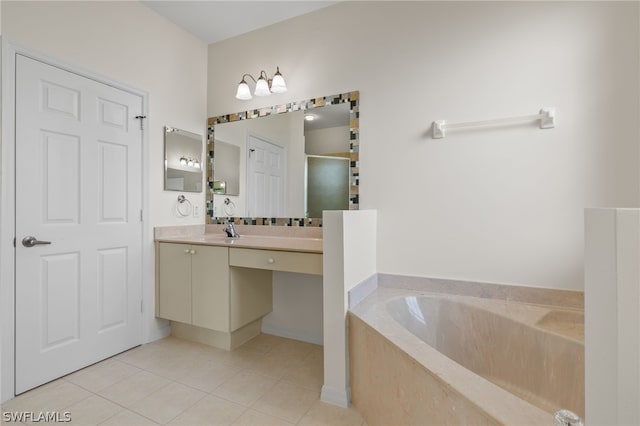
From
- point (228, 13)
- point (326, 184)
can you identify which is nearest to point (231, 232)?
point (326, 184)

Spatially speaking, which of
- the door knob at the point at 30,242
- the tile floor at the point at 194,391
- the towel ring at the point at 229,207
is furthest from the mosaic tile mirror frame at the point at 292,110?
the door knob at the point at 30,242

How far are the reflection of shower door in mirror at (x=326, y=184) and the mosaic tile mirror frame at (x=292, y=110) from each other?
0.19 ft

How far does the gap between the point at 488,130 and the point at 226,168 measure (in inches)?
83.0

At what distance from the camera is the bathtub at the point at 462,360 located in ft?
2.98

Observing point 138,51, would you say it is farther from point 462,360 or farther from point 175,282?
point 462,360

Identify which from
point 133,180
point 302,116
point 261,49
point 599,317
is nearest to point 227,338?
point 133,180

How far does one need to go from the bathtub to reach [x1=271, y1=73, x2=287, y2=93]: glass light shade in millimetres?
1714

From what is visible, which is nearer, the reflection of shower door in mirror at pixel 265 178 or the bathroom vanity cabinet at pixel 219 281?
the bathroom vanity cabinet at pixel 219 281

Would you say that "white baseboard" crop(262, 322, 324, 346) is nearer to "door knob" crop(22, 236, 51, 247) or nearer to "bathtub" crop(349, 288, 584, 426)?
"bathtub" crop(349, 288, 584, 426)

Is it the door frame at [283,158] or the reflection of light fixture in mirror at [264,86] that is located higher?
the reflection of light fixture in mirror at [264,86]

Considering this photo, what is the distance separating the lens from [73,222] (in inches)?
74.7

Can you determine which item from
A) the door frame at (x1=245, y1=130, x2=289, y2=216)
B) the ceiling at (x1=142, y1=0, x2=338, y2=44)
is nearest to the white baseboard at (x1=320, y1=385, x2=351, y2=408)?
the door frame at (x1=245, y1=130, x2=289, y2=216)

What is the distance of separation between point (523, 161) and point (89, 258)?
9.19ft

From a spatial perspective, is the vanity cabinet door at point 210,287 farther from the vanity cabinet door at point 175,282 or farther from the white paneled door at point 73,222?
the white paneled door at point 73,222
